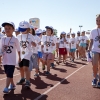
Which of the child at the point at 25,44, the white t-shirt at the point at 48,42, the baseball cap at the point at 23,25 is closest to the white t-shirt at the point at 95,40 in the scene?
the child at the point at 25,44

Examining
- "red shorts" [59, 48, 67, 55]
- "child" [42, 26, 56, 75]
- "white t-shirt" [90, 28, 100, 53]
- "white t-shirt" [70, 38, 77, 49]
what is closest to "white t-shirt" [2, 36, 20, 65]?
"white t-shirt" [90, 28, 100, 53]

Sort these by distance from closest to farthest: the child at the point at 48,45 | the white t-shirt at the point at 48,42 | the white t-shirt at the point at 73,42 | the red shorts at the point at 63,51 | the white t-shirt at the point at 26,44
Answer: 1. the white t-shirt at the point at 26,44
2. the child at the point at 48,45
3. the white t-shirt at the point at 48,42
4. the red shorts at the point at 63,51
5. the white t-shirt at the point at 73,42

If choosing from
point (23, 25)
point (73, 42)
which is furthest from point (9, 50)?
point (73, 42)

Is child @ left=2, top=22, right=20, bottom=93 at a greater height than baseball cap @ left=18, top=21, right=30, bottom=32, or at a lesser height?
lesser

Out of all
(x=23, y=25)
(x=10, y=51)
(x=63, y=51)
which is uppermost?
(x=23, y=25)

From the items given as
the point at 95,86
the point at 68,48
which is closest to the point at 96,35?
the point at 95,86

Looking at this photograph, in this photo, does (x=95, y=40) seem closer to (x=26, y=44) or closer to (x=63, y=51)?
(x=26, y=44)

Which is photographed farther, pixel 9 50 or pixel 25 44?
pixel 25 44

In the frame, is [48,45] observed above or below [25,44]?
below

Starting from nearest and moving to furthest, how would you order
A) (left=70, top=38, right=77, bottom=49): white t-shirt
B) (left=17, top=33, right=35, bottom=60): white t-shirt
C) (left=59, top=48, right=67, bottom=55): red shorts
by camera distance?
(left=17, top=33, right=35, bottom=60): white t-shirt, (left=59, top=48, right=67, bottom=55): red shorts, (left=70, top=38, right=77, bottom=49): white t-shirt

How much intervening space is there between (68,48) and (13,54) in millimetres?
9765

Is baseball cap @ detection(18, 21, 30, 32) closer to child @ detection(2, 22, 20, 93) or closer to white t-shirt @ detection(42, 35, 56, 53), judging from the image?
child @ detection(2, 22, 20, 93)

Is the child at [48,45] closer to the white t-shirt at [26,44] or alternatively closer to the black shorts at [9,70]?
the white t-shirt at [26,44]

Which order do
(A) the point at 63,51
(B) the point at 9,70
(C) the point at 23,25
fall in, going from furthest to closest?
(A) the point at 63,51
(C) the point at 23,25
(B) the point at 9,70
